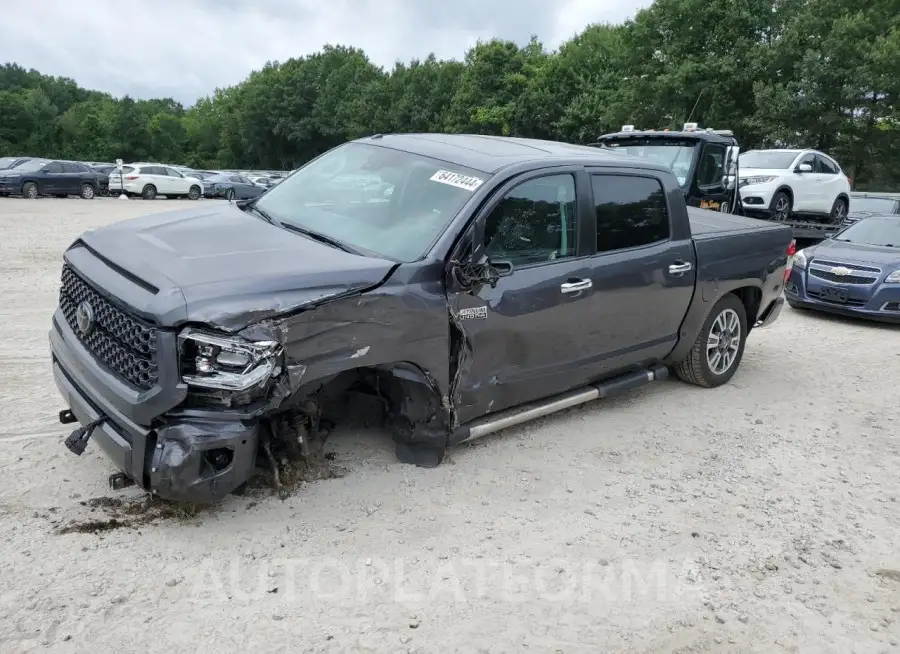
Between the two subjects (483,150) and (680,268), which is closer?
(483,150)

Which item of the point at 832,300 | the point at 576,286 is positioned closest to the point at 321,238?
the point at 576,286

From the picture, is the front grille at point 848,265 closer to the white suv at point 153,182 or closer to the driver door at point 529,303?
the driver door at point 529,303

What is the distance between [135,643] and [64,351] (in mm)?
1731

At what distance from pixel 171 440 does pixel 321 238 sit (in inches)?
57.7

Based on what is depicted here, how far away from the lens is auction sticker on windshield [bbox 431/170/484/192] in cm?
422

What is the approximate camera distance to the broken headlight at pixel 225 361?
3.19 meters

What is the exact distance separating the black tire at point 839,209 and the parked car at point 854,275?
16.5ft

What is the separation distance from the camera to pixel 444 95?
59.0 meters

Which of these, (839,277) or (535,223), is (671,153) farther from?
(535,223)

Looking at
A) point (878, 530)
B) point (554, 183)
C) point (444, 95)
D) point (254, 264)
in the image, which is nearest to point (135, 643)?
point (254, 264)

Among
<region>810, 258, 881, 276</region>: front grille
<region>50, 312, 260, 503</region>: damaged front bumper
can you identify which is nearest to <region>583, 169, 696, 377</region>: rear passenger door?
<region>50, 312, 260, 503</region>: damaged front bumper

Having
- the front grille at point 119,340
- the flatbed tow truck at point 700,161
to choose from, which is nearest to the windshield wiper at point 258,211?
the front grille at point 119,340

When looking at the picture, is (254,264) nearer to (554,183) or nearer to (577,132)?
(554,183)

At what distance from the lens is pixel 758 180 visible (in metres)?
13.8
